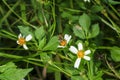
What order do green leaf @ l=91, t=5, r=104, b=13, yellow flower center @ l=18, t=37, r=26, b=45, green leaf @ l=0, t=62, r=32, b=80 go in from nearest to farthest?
1. green leaf @ l=0, t=62, r=32, b=80
2. yellow flower center @ l=18, t=37, r=26, b=45
3. green leaf @ l=91, t=5, r=104, b=13

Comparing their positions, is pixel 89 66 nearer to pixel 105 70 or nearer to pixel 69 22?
pixel 105 70

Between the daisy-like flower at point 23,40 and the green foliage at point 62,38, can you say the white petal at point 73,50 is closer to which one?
the green foliage at point 62,38

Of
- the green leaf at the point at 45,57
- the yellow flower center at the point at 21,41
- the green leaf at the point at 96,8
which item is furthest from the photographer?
the green leaf at the point at 96,8

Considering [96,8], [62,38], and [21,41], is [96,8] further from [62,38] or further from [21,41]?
[21,41]

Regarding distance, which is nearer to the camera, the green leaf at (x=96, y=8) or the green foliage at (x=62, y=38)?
the green foliage at (x=62, y=38)

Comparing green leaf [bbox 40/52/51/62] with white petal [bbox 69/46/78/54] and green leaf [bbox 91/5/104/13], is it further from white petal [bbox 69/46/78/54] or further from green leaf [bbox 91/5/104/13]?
green leaf [bbox 91/5/104/13]

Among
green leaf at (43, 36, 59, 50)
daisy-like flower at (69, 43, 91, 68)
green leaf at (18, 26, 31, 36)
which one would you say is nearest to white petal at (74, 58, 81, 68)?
daisy-like flower at (69, 43, 91, 68)

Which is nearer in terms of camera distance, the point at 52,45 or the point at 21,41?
the point at 52,45

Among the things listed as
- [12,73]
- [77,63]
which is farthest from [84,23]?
[12,73]

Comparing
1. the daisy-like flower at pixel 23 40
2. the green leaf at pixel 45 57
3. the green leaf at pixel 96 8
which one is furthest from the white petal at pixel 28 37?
the green leaf at pixel 96 8

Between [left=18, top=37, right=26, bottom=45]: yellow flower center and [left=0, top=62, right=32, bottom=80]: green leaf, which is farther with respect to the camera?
[left=18, top=37, right=26, bottom=45]: yellow flower center

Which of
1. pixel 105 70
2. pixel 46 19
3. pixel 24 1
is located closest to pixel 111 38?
pixel 105 70
